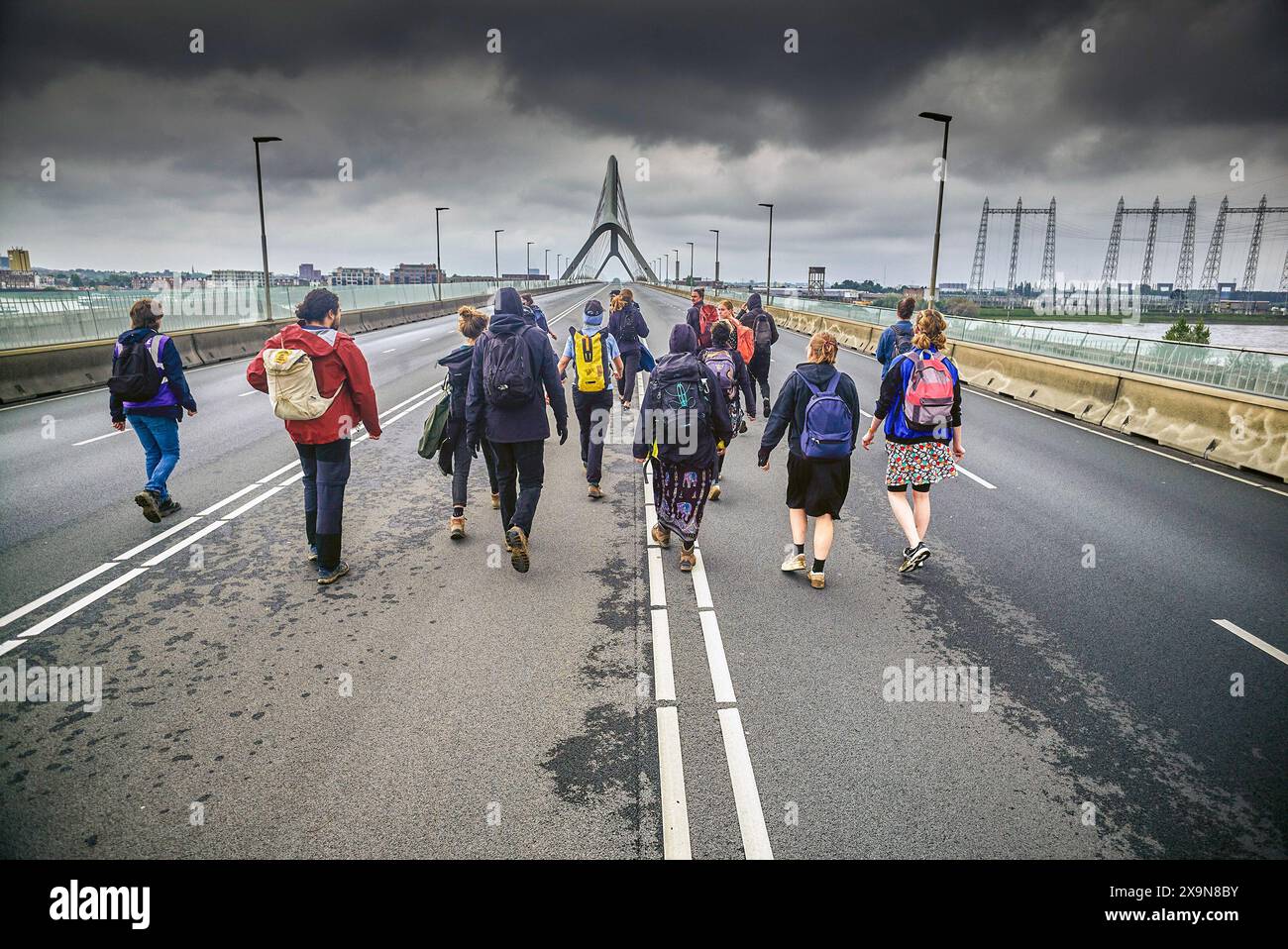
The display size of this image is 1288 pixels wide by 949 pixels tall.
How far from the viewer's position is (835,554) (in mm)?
6578

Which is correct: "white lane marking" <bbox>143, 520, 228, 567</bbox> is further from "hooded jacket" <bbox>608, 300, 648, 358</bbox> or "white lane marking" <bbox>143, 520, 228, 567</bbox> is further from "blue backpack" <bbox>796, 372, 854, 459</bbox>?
"blue backpack" <bbox>796, 372, 854, 459</bbox>

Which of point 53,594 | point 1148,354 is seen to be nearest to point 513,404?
point 53,594

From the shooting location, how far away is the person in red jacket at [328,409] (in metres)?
5.54

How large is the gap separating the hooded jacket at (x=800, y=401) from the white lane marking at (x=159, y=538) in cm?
523

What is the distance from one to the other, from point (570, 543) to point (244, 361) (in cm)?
1887

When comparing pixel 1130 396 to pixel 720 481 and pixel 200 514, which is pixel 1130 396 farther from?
pixel 200 514

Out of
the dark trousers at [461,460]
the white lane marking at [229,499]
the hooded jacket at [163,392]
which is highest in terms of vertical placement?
the hooded jacket at [163,392]

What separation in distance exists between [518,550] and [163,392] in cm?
401

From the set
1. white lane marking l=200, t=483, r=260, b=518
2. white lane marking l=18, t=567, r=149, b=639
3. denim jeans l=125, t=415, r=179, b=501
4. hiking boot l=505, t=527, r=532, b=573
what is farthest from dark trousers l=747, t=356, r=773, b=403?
white lane marking l=18, t=567, r=149, b=639

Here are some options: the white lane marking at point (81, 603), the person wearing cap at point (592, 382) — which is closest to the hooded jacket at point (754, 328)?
the person wearing cap at point (592, 382)

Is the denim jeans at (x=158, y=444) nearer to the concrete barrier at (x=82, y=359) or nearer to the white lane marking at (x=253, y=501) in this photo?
the white lane marking at (x=253, y=501)

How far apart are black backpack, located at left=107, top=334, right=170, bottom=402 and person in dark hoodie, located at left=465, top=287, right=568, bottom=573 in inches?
122

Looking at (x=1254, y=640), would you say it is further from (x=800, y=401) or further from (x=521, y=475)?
(x=521, y=475)
